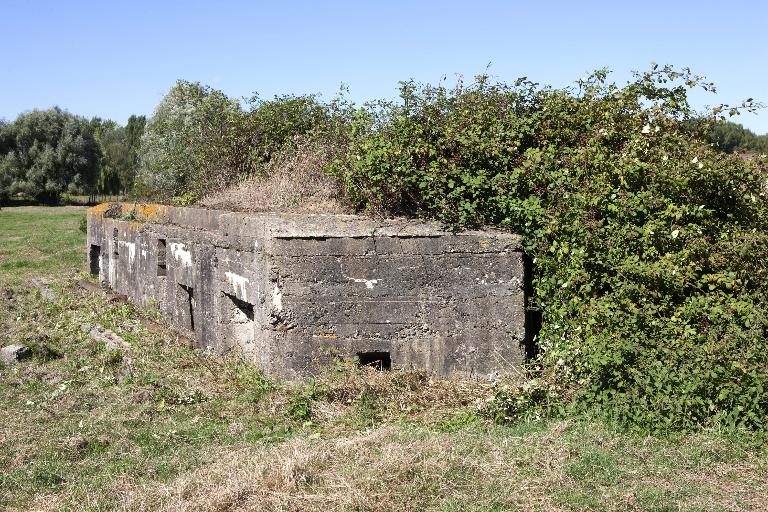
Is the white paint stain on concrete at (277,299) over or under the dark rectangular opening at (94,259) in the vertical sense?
over

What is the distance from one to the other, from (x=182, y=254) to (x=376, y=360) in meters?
3.54

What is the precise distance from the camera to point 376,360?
6781 mm

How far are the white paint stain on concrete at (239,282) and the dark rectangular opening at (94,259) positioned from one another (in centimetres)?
740

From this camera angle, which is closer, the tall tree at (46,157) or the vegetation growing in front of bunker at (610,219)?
the vegetation growing in front of bunker at (610,219)

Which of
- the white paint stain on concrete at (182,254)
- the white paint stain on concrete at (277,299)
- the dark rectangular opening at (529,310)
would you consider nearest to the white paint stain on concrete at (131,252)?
the white paint stain on concrete at (182,254)

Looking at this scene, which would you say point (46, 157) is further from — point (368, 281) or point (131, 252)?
point (368, 281)

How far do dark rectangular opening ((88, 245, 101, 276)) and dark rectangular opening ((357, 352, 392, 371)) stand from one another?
29.7 ft

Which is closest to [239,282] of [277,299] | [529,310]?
[277,299]

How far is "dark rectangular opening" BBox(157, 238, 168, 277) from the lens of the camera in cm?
1013

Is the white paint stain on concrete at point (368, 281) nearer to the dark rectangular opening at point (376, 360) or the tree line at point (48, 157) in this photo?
the dark rectangular opening at point (376, 360)

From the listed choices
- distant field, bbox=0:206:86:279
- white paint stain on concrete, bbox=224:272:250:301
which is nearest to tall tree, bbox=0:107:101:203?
distant field, bbox=0:206:86:279

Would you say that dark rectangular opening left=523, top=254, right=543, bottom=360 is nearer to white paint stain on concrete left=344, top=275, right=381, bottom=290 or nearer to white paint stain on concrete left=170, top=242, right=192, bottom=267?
white paint stain on concrete left=344, top=275, right=381, bottom=290

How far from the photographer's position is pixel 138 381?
23.4 ft

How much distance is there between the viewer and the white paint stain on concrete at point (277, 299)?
6723 millimetres
